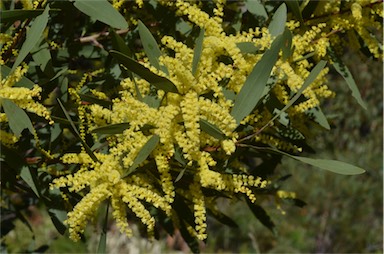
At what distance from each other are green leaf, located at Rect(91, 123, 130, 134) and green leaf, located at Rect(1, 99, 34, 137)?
0.15 m

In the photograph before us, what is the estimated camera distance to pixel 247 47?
4.64 feet

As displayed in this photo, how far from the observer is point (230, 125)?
1291 millimetres

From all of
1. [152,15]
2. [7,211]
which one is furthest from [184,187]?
[7,211]

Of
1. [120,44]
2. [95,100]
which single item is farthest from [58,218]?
[120,44]

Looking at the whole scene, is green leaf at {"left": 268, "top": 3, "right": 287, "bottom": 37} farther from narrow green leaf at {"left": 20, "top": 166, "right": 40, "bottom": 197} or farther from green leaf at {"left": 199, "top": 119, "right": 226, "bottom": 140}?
narrow green leaf at {"left": 20, "top": 166, "right": 40, "bottom": 197}

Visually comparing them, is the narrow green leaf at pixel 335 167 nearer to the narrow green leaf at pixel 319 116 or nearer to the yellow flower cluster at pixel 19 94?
the narrow green leaf at pixel 319 116

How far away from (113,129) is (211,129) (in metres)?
0.21

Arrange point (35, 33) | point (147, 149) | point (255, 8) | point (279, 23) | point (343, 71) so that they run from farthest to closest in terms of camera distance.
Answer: point (343, 71) → point (255, 8) → point (279, 23) → point (35, 33) → point (147, 149)

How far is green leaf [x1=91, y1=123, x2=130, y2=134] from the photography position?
131cm

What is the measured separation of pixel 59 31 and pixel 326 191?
165 inches

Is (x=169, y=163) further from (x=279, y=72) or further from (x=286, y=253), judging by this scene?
(x=286, y=253)

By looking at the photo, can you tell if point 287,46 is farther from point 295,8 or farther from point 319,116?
point 319,116

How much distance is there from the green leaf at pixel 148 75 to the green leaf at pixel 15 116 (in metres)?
0.23

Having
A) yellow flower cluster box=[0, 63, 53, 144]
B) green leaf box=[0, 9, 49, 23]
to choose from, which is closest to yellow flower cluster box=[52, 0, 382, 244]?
yellow flower cluster box=[0, 63, 53, 144]
